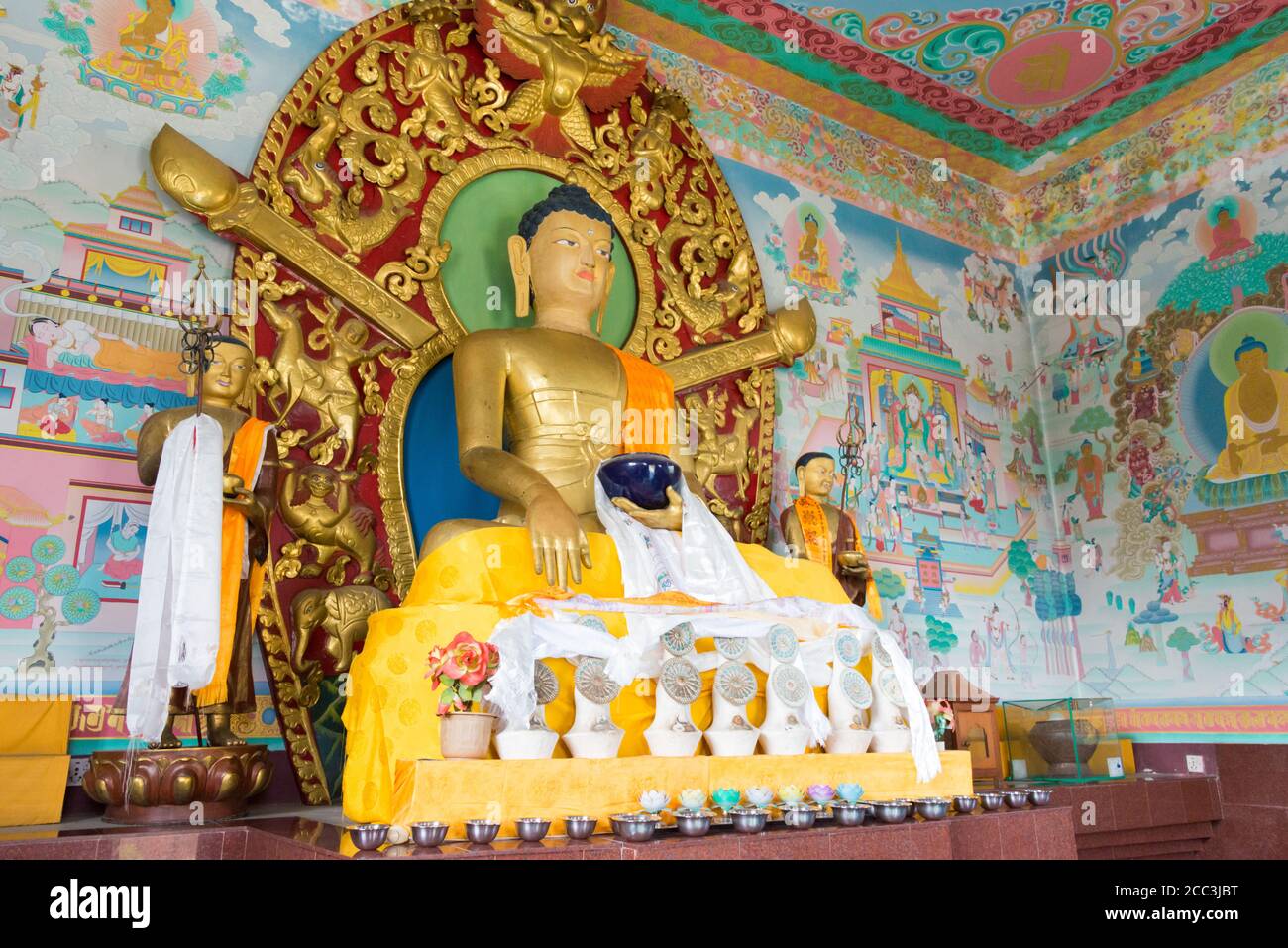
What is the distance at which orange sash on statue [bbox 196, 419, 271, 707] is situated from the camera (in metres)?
3.16

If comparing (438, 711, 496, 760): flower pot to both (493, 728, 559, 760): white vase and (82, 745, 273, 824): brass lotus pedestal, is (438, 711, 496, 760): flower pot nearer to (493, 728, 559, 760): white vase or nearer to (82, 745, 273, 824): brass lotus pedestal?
(493, 728, 559, 760): white vase

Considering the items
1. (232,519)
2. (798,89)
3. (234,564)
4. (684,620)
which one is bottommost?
(684,620)

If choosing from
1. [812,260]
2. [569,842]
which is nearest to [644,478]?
[569,842]

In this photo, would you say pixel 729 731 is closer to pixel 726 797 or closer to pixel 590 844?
pixel 726 797

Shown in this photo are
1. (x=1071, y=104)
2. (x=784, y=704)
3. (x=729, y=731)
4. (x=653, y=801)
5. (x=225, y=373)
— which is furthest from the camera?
(x=1071, y=104)

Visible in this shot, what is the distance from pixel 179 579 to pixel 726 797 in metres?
1.75

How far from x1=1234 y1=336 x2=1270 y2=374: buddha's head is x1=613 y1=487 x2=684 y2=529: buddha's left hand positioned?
3998 millimetres

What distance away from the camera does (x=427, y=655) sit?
2916mm

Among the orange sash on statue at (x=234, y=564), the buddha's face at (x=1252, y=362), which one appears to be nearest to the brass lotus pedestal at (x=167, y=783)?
the orange sash on statue at (x=234, y=564)

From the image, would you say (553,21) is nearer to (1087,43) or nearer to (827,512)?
(827,512)

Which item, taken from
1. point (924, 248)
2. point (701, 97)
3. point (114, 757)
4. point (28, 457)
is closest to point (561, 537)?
point (114, 757)

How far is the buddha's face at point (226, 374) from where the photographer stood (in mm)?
3510
